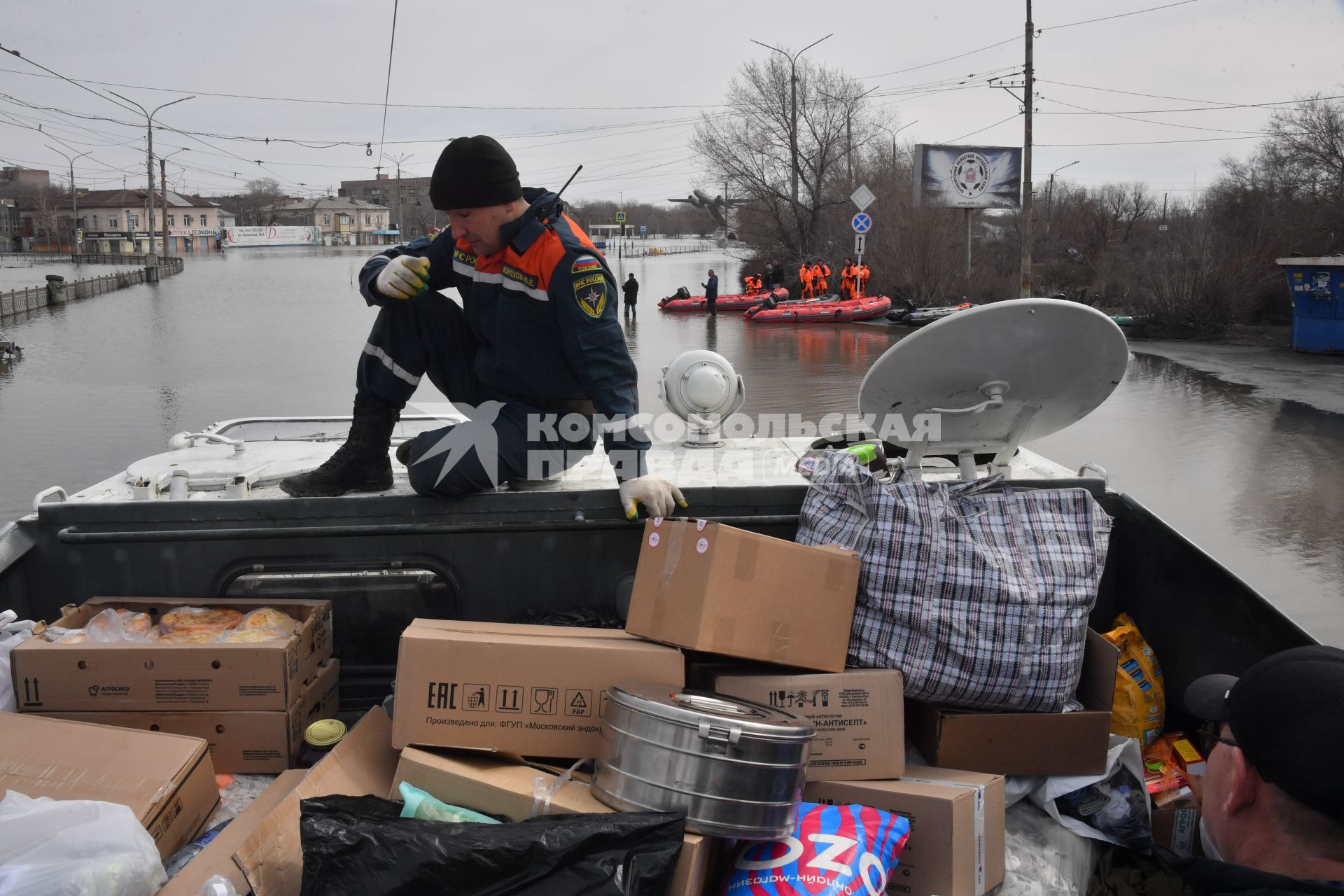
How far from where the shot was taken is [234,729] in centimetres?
263

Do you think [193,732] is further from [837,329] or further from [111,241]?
[111,241]

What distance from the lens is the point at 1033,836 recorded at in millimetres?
2439

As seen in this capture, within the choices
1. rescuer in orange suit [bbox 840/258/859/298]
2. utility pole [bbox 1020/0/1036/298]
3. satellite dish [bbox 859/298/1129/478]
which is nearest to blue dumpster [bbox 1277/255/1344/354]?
utility pole [bbox 1020/0/1036/298]

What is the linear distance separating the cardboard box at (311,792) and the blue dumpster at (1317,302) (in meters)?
17.4

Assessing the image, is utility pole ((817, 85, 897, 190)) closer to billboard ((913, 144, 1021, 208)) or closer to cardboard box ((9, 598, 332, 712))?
billboard ((913, 144, 1021, 208))

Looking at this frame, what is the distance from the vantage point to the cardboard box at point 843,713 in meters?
Result: 2.34

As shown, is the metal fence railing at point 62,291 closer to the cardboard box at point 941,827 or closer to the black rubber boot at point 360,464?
the black rubber boot at point 360,464

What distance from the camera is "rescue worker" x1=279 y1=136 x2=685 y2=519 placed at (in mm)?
3025

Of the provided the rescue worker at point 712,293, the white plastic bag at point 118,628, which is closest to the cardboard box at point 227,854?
the white plastic bag at point 118,628

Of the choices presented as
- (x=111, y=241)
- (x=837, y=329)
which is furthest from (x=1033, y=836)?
(x=111, y=241)

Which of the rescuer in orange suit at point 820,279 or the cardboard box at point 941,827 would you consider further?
the rescuer in orange suit at point 820,279

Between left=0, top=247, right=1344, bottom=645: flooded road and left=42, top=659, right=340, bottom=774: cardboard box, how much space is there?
4866mm

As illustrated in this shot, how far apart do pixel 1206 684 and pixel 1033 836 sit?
65 cm

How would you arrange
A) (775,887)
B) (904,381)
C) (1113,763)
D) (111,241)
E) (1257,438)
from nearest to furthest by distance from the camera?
(775,887), (1113,763), (904,381), (1257,438), (111,241)
